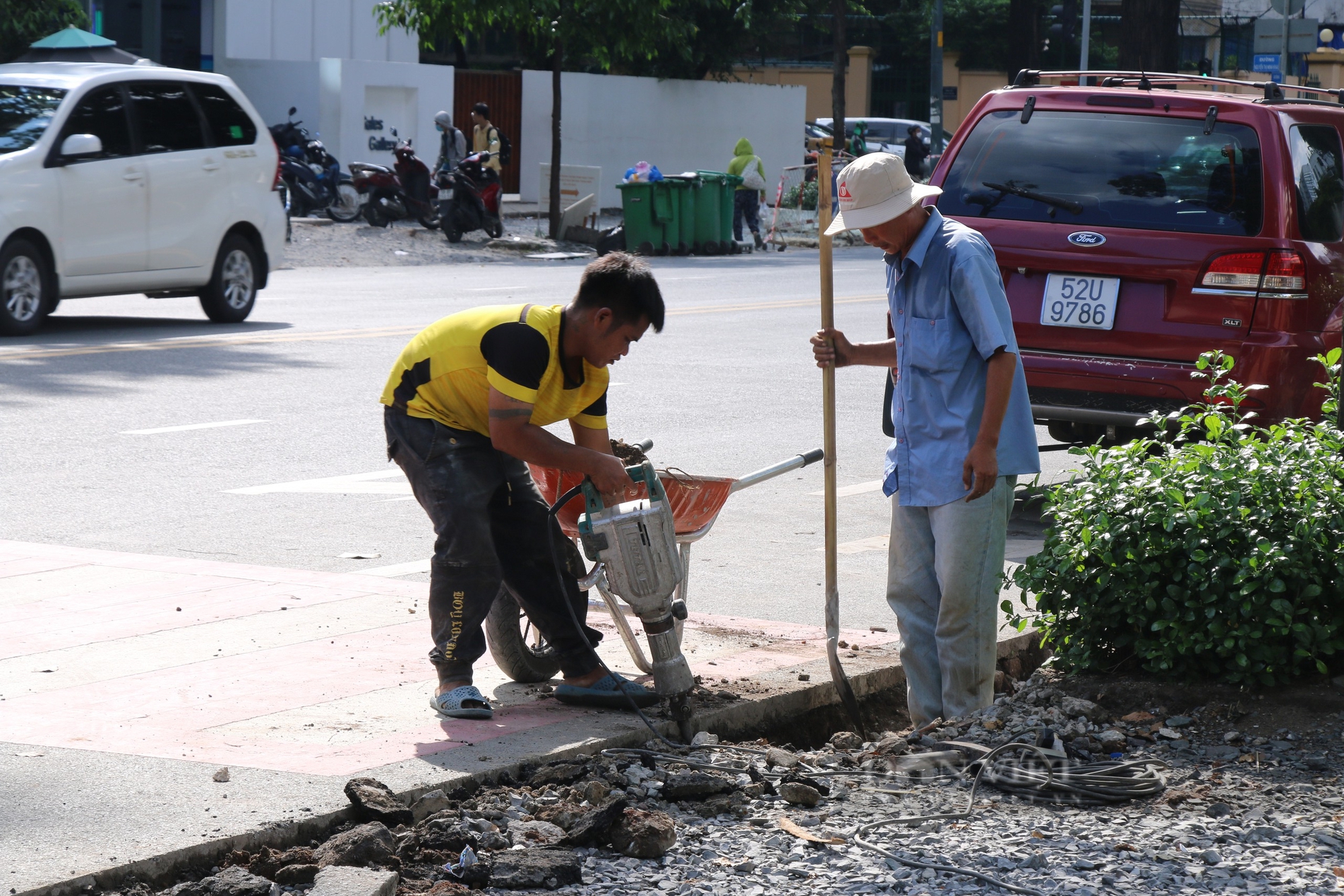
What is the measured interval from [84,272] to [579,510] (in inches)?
394

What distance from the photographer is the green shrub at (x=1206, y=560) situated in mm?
4582

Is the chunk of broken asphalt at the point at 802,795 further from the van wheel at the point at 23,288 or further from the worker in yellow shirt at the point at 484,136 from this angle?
the worker in yellow shirt at the point at 484,136

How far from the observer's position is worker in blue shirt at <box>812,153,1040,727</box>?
479 centimetres

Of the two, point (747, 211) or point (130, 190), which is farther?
point (747, 211)

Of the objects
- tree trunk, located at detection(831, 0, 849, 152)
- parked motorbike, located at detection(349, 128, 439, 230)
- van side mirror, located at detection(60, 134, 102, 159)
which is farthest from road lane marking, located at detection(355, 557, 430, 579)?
tree trunk, located at detection(831, 0, 849, 152)

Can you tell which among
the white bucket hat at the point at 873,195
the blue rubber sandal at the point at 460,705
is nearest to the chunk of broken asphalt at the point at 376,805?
the blue rubber sandal at the point at 460,705

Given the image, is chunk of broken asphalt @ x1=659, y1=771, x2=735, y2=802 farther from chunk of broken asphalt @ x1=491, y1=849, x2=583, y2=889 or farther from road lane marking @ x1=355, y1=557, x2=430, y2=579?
road lane marking @ x1=355, y1=557, x2=430, y2=579

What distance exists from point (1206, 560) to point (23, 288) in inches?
441

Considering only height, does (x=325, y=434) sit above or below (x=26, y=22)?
below

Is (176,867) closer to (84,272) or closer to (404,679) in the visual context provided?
(404,679)

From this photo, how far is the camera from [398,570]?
682 centimetres

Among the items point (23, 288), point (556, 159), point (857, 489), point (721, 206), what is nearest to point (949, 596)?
point (857, 489)

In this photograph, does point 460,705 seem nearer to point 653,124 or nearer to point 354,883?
point 354,883

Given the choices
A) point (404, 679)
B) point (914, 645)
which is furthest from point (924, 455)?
point (404, 679)
